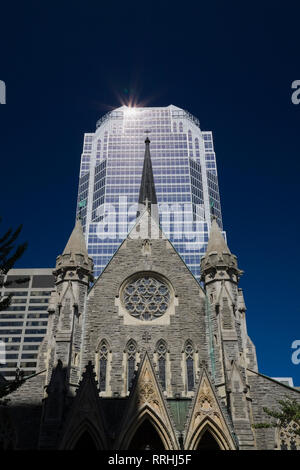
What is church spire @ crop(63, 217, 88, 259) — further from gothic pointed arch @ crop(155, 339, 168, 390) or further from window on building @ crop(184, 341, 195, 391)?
window on building @ crop(184, 341, 195, 391)

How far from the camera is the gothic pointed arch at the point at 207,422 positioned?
1722 centimetres

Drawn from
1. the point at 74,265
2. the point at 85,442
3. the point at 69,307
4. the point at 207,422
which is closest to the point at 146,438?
the point at 85,442

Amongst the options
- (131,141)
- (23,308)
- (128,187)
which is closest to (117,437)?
(128,187)

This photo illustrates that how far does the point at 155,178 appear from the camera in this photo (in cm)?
7612

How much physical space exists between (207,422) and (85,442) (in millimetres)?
5046

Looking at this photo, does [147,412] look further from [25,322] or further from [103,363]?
[25,322]

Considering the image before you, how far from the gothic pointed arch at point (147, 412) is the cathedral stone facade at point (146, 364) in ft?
0.12

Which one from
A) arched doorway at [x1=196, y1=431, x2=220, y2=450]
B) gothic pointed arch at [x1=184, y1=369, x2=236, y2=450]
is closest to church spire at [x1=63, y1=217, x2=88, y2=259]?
gothic pointed arch at [x1=184, y1=369, x2=236, y2=450]

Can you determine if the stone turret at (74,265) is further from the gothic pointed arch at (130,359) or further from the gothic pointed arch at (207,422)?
the gothic pointed arch at (207,422)

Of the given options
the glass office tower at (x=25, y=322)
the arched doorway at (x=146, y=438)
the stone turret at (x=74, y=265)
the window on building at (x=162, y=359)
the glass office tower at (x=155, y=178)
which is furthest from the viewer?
the glass office tower at (x=25, y=322)

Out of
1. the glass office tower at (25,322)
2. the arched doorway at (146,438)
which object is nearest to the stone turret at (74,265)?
the arched doorway at (146,438)

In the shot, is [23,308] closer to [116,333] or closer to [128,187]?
[128,187]

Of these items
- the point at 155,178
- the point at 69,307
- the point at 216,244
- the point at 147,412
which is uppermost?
the point at 155,178
